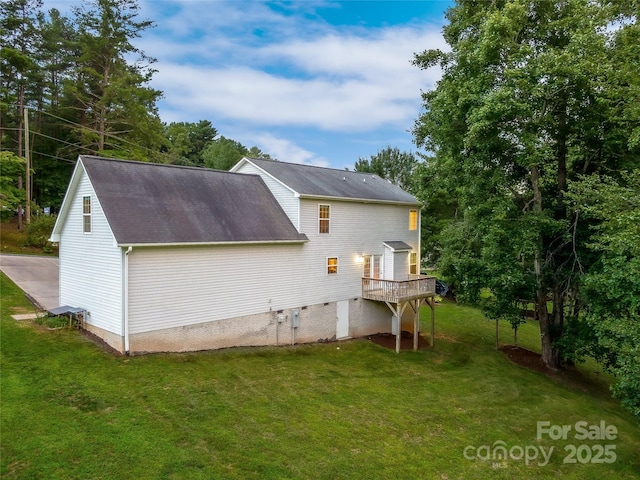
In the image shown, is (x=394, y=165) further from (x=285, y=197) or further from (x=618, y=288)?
(x=618, y=288)

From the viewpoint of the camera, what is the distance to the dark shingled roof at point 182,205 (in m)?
11.3

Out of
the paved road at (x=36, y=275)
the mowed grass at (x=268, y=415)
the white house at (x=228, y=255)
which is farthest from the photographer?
the paved road at (x=36, y=275)

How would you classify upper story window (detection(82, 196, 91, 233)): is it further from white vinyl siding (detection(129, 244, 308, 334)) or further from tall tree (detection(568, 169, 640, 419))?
tall tree (detection(568, 169, 640, 419))

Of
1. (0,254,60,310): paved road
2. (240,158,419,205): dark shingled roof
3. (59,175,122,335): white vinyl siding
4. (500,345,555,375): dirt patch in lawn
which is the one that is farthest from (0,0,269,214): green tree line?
(500,345,555,375): dirt patch in lawn

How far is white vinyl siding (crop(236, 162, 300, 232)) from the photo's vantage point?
50.2ft

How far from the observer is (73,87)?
84.9 ft

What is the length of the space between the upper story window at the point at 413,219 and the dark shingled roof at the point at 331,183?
64cm

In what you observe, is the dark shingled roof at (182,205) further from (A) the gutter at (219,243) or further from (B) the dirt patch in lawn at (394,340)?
(B) the dirt patch in lawn at (394,340)

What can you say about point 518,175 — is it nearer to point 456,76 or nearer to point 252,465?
point 456,76

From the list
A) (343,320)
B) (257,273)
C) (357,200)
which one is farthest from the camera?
(343,320)

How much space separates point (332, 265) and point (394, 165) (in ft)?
65.1

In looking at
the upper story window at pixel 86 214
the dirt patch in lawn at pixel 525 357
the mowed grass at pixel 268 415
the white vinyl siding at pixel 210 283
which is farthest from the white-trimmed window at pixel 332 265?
the upper story window at pixel 86 214

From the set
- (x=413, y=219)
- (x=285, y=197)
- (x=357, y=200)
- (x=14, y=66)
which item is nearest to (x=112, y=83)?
(x=14, y=66)

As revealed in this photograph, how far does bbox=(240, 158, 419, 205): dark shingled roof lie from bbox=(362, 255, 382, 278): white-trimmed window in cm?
276
